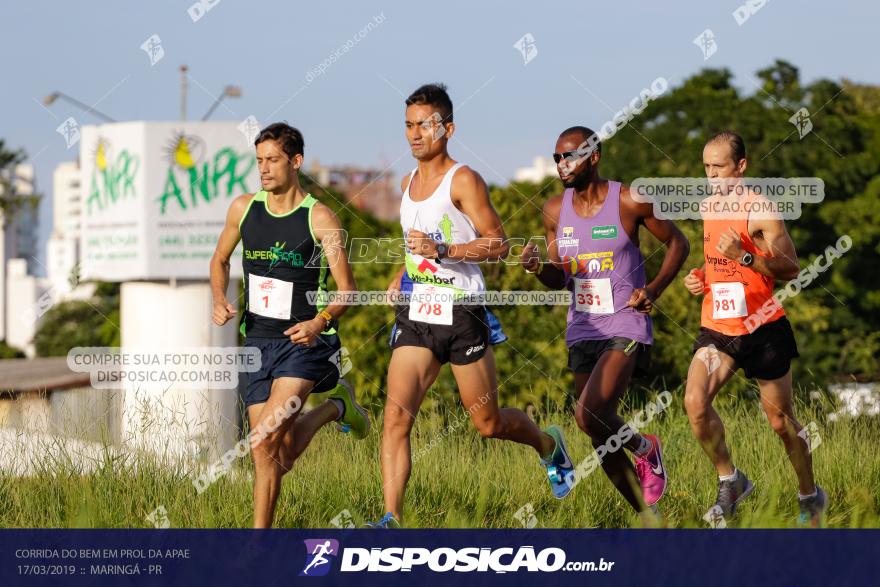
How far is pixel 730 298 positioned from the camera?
6535 millimetres

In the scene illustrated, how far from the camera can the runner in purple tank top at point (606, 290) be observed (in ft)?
21.6

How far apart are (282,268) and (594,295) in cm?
159

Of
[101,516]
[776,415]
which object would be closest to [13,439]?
[101,516]

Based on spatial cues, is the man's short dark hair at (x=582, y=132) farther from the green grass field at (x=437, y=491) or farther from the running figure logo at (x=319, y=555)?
the running figure logo at (x=319, y=555)

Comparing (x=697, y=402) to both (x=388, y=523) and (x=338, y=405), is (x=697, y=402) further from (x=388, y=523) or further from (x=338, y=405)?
(x=338, y=405)

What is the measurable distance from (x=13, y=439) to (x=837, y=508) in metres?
4.58

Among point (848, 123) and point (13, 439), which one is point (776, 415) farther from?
point (848, 123)

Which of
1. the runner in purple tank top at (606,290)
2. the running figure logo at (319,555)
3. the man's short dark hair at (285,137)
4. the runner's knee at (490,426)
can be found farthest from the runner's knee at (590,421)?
the man's short dark hair at (285,137)

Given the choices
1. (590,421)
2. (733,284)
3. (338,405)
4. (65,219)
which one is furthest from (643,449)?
(65,219)

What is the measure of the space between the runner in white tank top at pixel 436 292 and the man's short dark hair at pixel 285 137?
1.75ft

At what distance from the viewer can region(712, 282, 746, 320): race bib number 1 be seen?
652 centimetres

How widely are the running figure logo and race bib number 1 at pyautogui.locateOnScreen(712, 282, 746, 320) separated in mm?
2293

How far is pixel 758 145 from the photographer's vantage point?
28844 millimetres

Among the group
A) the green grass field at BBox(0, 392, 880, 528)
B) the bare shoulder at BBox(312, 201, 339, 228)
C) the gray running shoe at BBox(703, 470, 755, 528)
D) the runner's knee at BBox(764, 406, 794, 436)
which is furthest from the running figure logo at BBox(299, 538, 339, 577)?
the runner's knee at BBox(764, 406, 794, 436)
